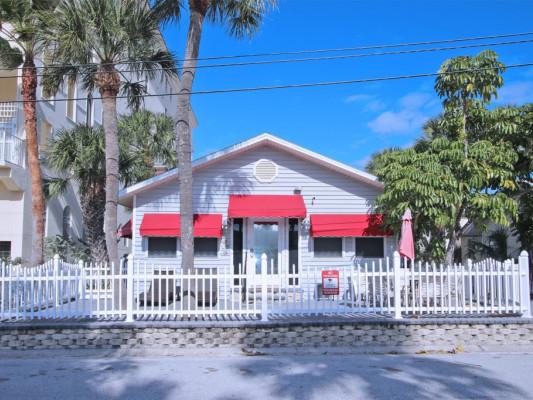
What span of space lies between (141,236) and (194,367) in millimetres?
7018

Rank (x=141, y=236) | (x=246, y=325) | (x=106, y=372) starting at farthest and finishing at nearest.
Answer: (x=141, y=236) < (x=246, y=325) < (x=106, y=372)

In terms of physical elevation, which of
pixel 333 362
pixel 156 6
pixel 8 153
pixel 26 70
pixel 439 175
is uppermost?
pixel 156 6

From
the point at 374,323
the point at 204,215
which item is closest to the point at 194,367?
the point at 374,323

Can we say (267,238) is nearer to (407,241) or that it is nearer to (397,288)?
(407,241)

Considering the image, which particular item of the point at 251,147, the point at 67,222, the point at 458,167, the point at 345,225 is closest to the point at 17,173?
the point at 67,222

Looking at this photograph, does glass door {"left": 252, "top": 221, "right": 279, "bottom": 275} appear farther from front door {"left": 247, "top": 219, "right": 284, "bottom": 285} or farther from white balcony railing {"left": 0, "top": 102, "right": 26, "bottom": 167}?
white balcony railing {"left": 0, "top": 102, "right": 26, "bottom": 167}

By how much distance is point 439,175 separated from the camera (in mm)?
12883

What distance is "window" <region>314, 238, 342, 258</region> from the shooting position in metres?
15.5

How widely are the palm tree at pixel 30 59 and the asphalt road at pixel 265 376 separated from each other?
6.93 m

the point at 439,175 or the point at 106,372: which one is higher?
the point at 439,175

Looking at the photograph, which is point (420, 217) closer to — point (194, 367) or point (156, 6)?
point (194, 367)

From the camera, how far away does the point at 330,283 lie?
12.5 meters

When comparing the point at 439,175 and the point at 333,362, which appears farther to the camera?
the point at 439,175

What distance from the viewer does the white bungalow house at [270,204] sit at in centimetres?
1516
